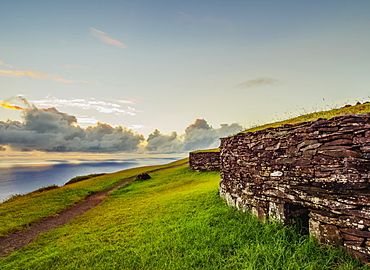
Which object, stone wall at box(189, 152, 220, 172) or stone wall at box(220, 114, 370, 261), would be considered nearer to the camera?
stone wall at box(220, 114, 370, 261)

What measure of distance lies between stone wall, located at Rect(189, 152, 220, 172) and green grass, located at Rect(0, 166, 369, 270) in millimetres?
17865

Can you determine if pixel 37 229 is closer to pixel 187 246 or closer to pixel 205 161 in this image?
pixel 187 246

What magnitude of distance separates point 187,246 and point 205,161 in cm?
2380

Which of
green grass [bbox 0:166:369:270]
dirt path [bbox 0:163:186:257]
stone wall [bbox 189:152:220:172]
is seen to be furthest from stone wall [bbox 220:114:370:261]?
stone wall [bbox 189:152:220:172]

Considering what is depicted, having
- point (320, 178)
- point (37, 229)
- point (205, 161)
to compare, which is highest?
point (320, 178)

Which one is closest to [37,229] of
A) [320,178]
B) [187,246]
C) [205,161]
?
[187,246]

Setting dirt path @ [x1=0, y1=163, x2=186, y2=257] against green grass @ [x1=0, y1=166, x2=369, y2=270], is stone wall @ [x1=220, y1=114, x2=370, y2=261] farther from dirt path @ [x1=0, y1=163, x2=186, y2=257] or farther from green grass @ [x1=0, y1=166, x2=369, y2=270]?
dirt path @ [x1=0, y1=163, x2=186, y2=257]

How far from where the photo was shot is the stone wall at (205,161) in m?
Result: 30.2

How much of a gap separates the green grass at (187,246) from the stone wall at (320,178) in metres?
0.53

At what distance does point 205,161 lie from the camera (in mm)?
30906

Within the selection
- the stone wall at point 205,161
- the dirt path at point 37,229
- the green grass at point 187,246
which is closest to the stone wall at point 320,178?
the green grass at point 187,246

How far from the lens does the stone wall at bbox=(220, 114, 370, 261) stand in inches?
204

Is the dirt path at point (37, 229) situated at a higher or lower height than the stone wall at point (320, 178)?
lower

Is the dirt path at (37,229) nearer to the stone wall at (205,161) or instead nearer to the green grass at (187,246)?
the green grass at (187,246)
